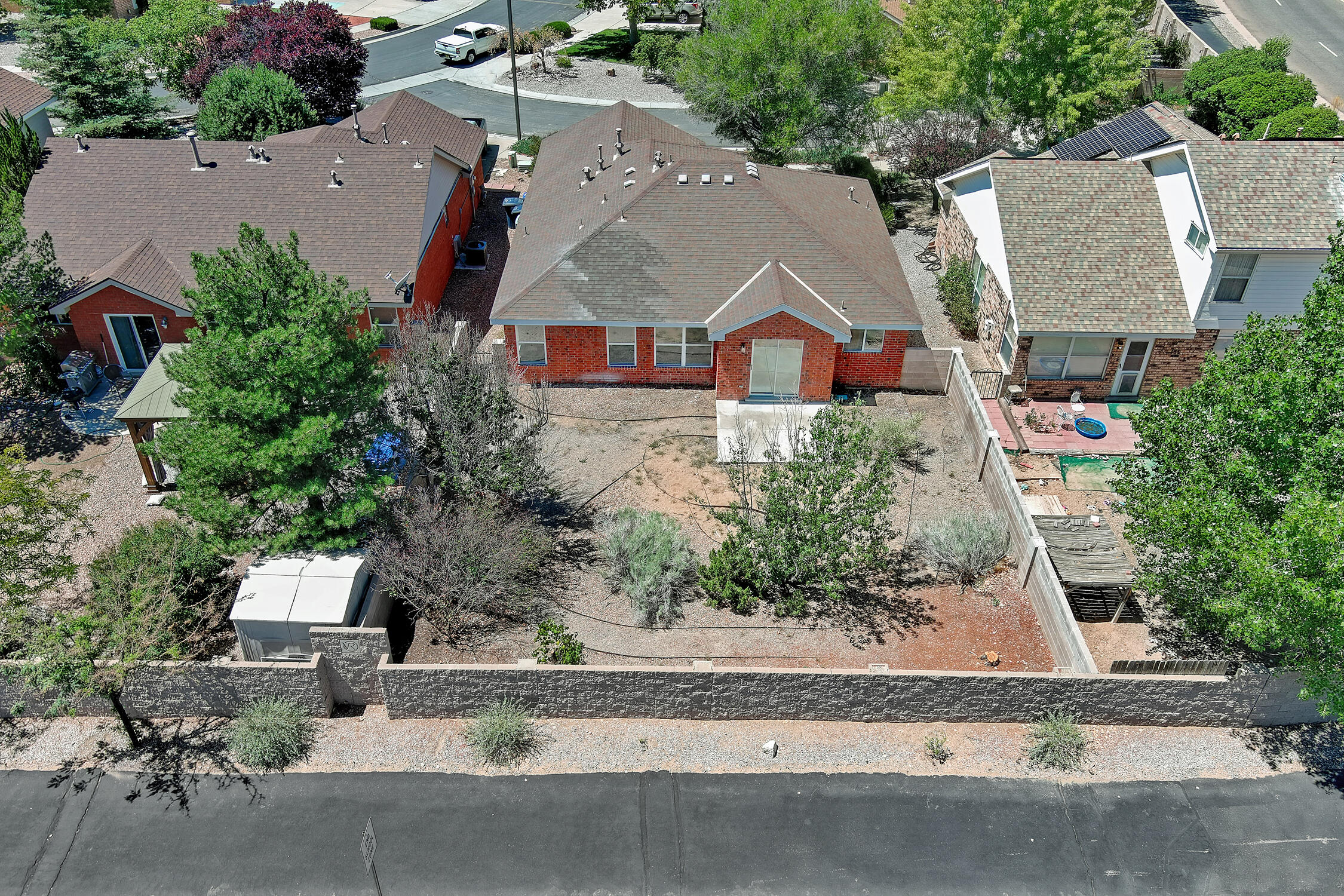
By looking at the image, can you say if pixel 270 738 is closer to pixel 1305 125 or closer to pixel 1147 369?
pixel 1147 369

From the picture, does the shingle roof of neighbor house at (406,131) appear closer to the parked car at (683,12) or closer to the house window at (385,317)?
the house window at (385,317)

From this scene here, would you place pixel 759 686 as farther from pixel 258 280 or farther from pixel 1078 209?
pixel 1078 209

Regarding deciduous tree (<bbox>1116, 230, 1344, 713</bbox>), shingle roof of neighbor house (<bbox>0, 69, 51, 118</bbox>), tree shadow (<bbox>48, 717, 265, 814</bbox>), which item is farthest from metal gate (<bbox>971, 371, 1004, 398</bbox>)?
shingle roof of neighbor house (<bbox>0, 69, 51, 118</bbox>)

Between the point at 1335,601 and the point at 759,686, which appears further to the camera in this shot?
the point at 759,686

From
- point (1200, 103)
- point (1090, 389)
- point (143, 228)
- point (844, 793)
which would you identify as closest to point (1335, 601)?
point (844, 793)

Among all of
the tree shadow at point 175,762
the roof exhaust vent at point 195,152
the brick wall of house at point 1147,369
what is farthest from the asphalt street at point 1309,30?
the tree shadow at point 175,762

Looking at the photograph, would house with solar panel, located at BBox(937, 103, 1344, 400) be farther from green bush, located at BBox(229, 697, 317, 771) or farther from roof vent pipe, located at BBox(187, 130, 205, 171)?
roof vent pipe, located at BBox(187, 130, 205, 171)
